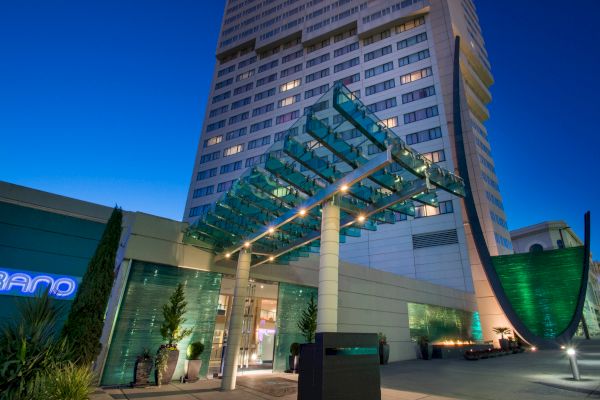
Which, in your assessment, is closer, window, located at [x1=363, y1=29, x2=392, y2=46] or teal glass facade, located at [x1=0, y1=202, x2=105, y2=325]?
teal glass facade, located at [x1=0, y1=202, x2=105, y2=325]

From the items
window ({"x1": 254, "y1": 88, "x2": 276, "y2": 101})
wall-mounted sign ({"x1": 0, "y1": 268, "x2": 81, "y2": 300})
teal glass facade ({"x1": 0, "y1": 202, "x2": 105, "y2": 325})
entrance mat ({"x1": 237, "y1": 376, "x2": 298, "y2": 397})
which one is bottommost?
entrance mat ({"x1": 237, "y1": 376, "x2": 298, "y2": 397})

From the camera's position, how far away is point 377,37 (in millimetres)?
47688

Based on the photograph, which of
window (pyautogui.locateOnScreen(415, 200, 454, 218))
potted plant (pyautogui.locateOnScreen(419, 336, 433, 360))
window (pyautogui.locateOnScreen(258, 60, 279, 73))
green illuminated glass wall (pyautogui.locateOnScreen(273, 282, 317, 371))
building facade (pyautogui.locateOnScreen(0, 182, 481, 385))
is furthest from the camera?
window (pyautogui.locateOnScreen(258, 60, 279, 73))

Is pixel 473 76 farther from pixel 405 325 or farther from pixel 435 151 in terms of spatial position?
pixel 405 325

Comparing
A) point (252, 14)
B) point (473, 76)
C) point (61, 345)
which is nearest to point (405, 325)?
point (61, 345)

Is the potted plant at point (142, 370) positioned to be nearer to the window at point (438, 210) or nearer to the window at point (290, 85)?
the window at point (438, 210)

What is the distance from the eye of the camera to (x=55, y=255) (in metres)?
11.5

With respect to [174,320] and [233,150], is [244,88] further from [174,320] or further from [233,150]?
[174,320]

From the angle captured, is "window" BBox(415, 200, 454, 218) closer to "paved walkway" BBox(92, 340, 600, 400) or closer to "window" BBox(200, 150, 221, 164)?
"paved walkway" BBox(92, 340, 600, 400)

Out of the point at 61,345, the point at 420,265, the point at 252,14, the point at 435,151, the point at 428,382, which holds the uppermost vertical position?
the point at 252,14

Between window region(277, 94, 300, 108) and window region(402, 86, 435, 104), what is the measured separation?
17566 millimetres

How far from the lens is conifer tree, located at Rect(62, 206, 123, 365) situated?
7965 mm

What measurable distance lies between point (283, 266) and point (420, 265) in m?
22.2

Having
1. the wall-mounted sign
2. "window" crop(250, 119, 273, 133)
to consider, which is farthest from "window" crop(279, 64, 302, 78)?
the wall-mounted sign
